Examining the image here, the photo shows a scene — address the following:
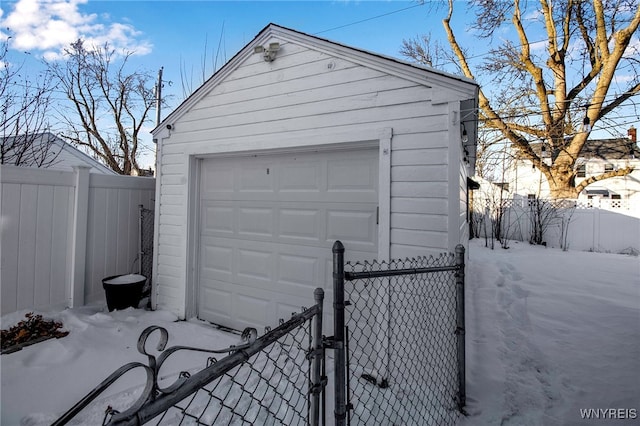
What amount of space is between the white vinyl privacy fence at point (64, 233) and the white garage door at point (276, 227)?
4.82ft

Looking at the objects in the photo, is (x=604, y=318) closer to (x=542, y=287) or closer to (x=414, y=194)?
(x=542, y=287)

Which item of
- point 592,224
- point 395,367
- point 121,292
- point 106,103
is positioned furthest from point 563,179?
point 106,103

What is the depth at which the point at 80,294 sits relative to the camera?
431 cm

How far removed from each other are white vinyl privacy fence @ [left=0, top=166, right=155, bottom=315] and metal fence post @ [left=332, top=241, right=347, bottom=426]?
4.16m

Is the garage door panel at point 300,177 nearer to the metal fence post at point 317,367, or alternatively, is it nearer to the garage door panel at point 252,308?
the garage door panel at point 252,308

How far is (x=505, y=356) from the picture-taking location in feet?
10.3

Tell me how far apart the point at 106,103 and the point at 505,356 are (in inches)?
610

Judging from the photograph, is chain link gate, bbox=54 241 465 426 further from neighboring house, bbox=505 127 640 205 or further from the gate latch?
neighboring house, bbox=505 127 640 205

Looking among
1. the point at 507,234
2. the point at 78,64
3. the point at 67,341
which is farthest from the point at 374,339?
the point at 78,64

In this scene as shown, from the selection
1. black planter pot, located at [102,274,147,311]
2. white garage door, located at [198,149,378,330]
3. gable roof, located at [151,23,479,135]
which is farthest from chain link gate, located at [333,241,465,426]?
black planter pot, located at [102,274,147,311]

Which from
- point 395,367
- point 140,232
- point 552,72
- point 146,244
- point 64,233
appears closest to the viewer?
point 395,367

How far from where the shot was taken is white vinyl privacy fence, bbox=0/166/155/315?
368cm

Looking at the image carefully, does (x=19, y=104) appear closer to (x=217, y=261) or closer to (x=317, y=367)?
(x=217, y=261)

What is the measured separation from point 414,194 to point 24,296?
4.65m
